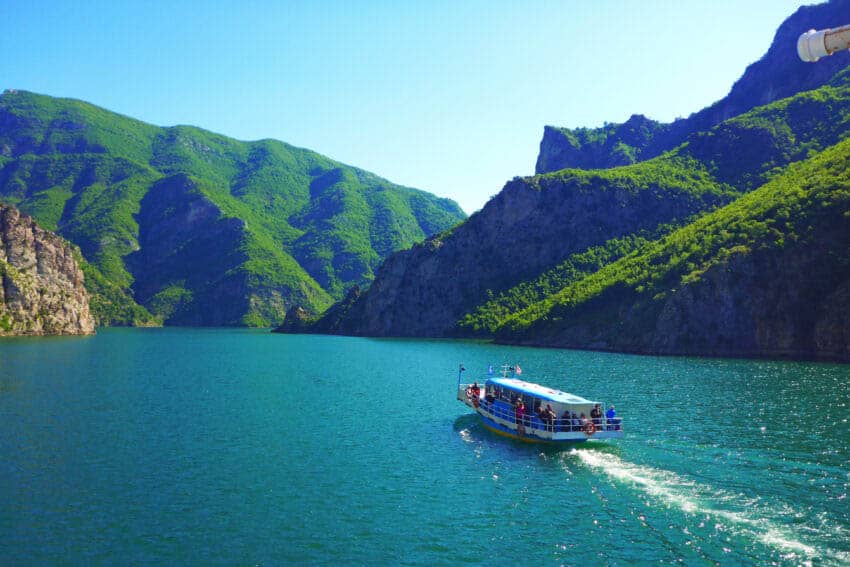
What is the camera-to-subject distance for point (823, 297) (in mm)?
124625

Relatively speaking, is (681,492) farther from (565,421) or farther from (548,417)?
(548,417)

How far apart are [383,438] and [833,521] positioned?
35798 mm

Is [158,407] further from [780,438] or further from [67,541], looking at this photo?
[780,438]

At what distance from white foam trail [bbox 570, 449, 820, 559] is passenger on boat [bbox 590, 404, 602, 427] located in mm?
2904

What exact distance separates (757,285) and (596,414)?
10453 centimetres

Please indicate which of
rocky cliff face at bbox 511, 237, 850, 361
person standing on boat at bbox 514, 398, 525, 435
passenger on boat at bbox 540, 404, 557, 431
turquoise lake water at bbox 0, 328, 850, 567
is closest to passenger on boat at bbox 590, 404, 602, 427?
turquoise lake water at bbox 0, 328, 850, 567

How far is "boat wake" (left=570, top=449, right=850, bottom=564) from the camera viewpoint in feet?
97.8

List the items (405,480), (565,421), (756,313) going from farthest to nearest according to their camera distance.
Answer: (756,313), (565,421), (405,480)

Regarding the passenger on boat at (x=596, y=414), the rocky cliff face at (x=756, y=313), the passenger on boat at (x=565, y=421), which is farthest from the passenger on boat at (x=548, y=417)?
the rocky cliff face at (x=756, y=313)

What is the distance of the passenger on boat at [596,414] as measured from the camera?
53062 millimetres

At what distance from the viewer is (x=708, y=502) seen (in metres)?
36.4

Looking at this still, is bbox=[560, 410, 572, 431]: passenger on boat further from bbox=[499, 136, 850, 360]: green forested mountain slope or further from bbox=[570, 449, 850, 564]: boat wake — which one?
bbox=[499, 136, 850, 360]: green forested mountain slope

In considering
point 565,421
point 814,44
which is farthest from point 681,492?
point 814,44

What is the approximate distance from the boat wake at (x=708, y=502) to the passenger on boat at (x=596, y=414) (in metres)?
4.02
